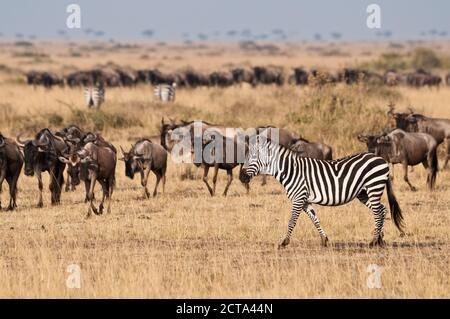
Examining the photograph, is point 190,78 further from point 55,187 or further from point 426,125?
point 55,187

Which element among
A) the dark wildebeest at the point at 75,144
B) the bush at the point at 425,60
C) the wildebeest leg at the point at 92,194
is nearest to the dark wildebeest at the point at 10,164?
the dark wildebeest at the point at 75,144

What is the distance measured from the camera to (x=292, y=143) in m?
16.3

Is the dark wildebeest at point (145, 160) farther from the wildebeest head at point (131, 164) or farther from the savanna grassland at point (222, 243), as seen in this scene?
the savanna grassland at point (222, 243)

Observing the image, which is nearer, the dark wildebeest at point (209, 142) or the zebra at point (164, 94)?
the dark wildebeest at point (209, 142)

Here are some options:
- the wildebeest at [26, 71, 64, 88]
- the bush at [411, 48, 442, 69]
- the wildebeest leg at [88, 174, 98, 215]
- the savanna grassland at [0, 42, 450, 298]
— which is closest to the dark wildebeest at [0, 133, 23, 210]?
the savanna grassland at [0, 42, 450, 298]

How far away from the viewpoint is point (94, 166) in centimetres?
1377

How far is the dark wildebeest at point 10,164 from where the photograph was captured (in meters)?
14.5

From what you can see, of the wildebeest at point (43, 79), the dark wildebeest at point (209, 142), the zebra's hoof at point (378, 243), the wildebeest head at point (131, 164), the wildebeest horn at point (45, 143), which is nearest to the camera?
the zebra's hoof at point (378, 243)

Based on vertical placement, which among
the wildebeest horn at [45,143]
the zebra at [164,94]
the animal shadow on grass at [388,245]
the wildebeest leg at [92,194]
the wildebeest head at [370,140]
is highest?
the wildebeest horn at [45,143]

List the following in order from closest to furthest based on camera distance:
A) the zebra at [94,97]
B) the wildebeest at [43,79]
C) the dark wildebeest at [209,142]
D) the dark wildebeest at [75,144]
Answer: the dark wildebeest at [75,144]
the dark wildebeest at [209,142]
the zebra at [94,97]
the wildebeest at [43,79]

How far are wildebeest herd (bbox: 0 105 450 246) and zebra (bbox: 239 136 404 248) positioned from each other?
0.01 meters

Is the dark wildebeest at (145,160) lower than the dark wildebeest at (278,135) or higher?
lower

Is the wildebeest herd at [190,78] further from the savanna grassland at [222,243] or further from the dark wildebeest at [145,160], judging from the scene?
the dark wildebeest at [145,160]

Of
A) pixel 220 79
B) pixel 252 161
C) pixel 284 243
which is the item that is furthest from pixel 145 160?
pixel 220 79
